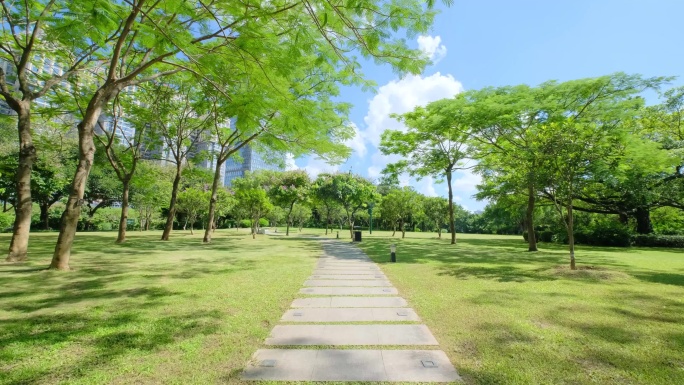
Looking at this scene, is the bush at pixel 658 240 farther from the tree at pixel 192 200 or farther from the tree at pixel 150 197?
the tree at pixel 150 197

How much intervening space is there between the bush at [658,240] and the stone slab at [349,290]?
2570 cm

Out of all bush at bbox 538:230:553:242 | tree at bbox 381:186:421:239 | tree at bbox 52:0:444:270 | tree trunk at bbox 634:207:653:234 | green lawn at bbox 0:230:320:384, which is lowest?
green lawn at bbox 0:230:320:384

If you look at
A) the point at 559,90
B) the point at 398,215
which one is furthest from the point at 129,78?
the point at 398,215

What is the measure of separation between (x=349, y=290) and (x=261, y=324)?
251 centimetres

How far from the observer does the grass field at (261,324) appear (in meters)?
2.92

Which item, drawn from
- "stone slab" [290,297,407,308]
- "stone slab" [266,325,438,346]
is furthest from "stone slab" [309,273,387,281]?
"stone slab" [266,325,438,346]

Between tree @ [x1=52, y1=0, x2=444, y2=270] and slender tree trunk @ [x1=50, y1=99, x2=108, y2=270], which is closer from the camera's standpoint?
tree @ [x1=52, y1=0, x2=444, y2=270]

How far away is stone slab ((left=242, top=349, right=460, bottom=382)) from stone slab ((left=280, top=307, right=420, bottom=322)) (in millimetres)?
1091

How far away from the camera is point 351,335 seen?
3.83 meters

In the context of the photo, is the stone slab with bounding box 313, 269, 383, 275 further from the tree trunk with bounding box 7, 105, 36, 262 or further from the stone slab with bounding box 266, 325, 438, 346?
the tree trunk with bounding box 7, 105, 36, 262

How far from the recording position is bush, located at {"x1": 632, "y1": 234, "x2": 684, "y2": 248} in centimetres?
2045

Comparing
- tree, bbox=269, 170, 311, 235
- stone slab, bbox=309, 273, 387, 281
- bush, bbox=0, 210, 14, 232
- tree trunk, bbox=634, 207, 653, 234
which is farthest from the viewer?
tree, bbox=269, 170, 311, 235

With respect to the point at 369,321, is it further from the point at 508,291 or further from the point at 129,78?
the point at 129,78

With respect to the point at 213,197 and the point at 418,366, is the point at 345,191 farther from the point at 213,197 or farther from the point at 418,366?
the point at 418,366
